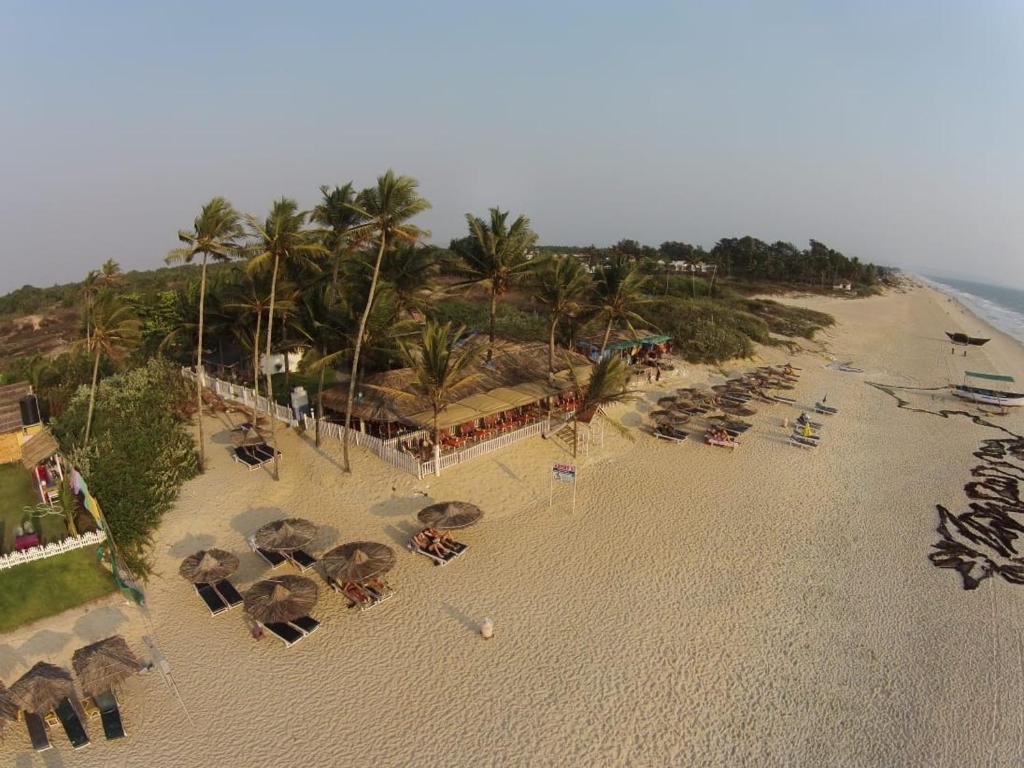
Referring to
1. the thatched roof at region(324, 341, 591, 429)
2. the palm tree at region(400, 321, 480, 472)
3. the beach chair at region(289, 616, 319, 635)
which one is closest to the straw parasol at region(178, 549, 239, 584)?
the beach chair at region(289, 616, 319, 635)

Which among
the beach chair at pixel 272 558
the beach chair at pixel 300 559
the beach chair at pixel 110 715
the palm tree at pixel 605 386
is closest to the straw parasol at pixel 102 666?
the beach chair at pixel 110 715

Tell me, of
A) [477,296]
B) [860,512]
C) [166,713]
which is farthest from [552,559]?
[477,296]

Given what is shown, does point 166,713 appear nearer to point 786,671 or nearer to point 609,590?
point 609,590

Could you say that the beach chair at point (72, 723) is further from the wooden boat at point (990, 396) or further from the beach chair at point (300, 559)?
the wooden boat at point (990, 396)

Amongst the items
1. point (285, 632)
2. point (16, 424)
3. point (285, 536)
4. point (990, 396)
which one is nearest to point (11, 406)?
point (16, 424)

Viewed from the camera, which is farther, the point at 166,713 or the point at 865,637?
the point at 865,637

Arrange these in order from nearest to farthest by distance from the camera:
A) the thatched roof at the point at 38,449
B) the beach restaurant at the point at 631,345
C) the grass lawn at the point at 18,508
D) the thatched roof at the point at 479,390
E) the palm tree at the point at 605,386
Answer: the grass lawn at the point at 18,508
the thatched roof at the point at 38,449
the thatched roof at the point at 479,390
the palm tree at the point at 605,386
the beach restaurant at the point at 631,345

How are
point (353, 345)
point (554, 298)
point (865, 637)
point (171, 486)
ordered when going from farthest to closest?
point (554, 298) → point (353, 345) → point (171, 486) → point (865, 637)
